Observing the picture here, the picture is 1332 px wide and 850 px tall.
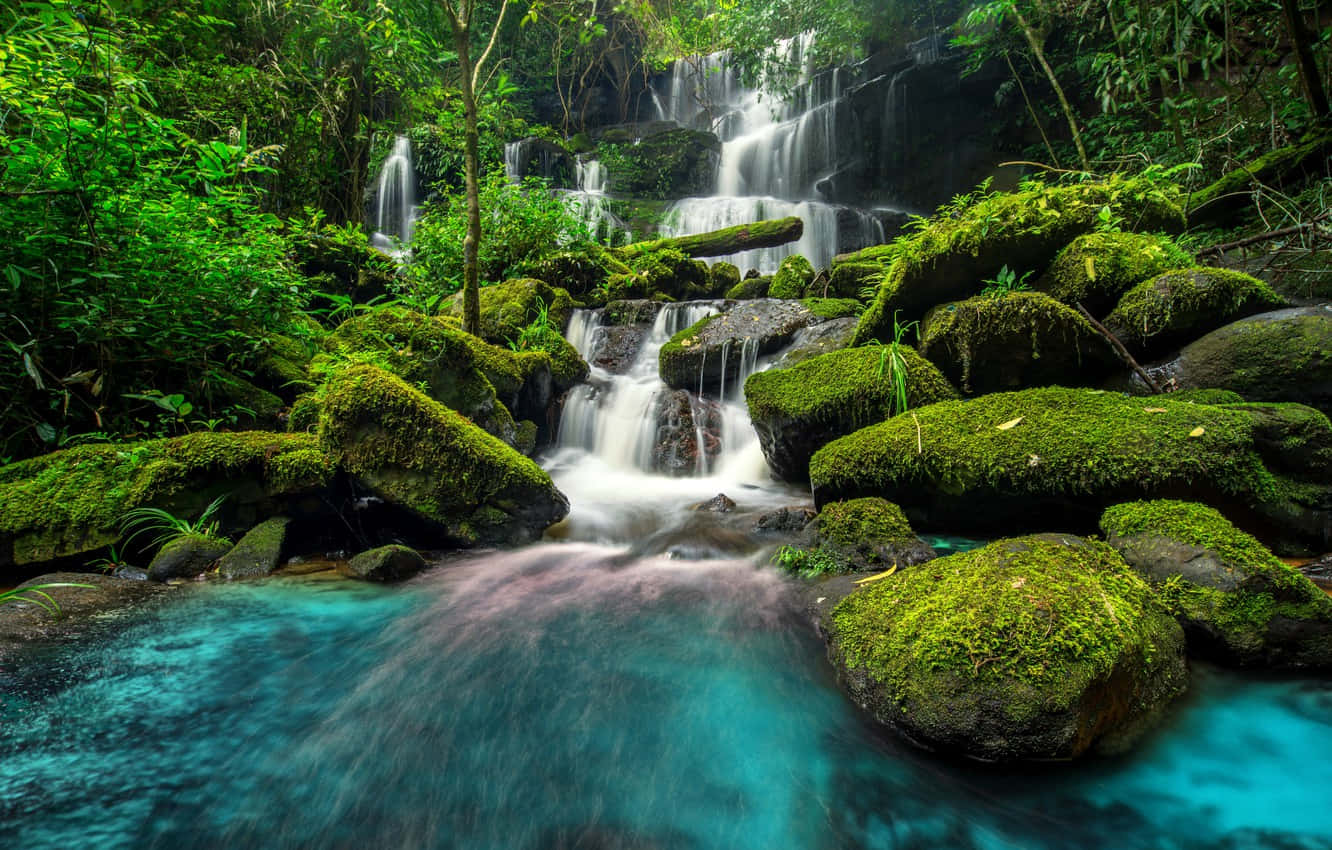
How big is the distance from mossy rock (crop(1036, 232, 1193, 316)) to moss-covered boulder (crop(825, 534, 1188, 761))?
3.10m

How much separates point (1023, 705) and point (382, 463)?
4018mm

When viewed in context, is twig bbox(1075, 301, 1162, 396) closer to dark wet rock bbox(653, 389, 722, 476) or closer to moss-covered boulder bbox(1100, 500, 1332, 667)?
moss-covered boulder bbox(1100, 500, 1332, 667)

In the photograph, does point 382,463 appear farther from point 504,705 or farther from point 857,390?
point 857,390

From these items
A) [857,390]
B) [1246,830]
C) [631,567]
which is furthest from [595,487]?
[1246,830]

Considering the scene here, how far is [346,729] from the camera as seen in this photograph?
2.13m

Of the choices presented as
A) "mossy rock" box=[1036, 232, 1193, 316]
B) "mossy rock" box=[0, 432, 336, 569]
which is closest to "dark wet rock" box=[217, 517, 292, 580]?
"mossy rock" box=[0, 432, 336, 569]

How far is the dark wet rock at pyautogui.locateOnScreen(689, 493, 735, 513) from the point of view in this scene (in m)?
5.05

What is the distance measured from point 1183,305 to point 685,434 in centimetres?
465

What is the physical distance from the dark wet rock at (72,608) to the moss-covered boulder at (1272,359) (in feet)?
22.8

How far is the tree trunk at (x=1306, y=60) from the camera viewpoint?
4699mm

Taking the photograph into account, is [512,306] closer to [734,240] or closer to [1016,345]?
[734,240]

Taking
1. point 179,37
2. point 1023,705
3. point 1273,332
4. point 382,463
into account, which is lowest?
point 1023,705

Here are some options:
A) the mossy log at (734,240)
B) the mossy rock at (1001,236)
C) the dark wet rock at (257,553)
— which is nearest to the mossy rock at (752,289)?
the mossy log at (734,240)

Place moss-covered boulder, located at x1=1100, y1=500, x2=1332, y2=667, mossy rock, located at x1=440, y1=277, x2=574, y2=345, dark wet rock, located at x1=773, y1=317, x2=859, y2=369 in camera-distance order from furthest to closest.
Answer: mossy rock, located at x1=440, y1=277, x2=574, y2=345
dark wet rock, located at x1=773, y1=317, x2=859, y2=369
moss-covered boulder, located at x1=1100, y1=500, x2=1332, y2=667
